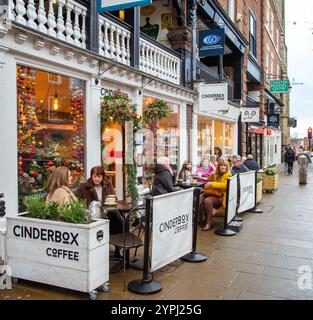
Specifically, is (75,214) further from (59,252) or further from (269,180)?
(269,180)

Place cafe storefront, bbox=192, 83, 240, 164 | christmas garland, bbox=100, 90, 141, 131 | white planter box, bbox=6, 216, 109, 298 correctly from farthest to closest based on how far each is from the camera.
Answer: cafe storefront, bbox=192, 83, 240, 164, christmas garland, bbox=100, 90, 141, 131, white planter box, bbox=6, 216, 109, 298

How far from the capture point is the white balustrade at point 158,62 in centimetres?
895

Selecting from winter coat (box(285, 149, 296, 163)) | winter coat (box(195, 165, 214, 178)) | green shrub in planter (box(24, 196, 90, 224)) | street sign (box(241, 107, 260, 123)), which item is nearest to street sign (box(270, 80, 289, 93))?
winter coat (box(285, 149, 296, 163))

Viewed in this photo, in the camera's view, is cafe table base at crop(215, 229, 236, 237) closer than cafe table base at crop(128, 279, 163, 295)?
No

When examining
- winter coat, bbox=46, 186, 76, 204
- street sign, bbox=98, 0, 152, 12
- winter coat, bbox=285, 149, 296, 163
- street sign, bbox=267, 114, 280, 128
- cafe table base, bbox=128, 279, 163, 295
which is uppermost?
street sign, bbox=98, 0, 152, 12

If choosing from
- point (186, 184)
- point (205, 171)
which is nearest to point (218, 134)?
point (205, 171)

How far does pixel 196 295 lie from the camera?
411 cm

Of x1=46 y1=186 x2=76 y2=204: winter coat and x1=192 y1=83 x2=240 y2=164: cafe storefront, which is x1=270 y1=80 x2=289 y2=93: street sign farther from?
x1=46 y1=186 x2=76 y2=204: winter coat

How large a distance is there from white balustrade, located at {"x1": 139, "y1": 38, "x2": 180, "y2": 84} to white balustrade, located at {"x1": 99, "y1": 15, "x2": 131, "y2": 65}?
0.67m

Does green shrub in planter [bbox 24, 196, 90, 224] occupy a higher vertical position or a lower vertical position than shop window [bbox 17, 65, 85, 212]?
lower

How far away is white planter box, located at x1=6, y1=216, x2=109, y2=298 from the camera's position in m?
3.85

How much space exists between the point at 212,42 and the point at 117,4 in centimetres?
622

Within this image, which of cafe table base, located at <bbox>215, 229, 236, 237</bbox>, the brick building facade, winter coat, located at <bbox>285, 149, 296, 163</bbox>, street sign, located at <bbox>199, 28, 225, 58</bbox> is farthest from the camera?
winter coat, located at <bbox>285, 149, 296, 163</bbox>

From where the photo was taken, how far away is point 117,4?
6.52 meters
